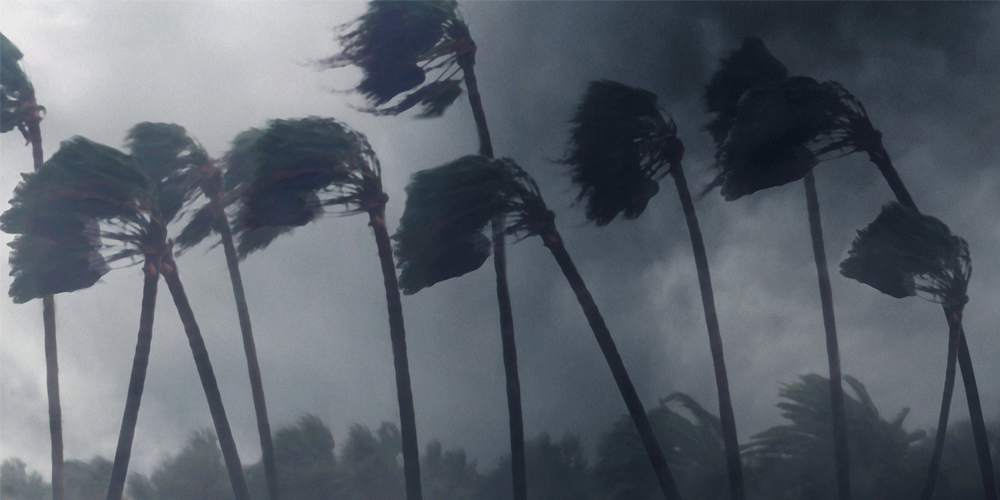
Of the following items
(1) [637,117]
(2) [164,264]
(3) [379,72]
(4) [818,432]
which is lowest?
(4) [818,432]

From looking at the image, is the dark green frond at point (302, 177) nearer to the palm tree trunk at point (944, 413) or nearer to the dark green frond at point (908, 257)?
the dark green frond at point (908, 257)

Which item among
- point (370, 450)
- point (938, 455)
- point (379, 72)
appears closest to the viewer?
point (938, 455)

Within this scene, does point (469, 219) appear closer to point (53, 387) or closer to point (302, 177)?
point (302, 177)

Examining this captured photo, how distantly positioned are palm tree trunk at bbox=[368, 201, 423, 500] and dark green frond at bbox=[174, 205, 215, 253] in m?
1.66

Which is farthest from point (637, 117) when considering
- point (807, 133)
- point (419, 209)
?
point (419, 209)

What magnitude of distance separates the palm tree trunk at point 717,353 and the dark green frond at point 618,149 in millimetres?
400

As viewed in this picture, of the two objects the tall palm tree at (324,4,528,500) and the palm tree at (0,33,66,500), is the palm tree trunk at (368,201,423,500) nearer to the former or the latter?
the tall palm tree at (324,4,528,500)

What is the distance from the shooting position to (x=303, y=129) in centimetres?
585

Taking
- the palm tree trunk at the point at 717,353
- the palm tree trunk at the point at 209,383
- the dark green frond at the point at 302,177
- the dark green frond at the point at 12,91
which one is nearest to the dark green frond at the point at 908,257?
the palm tree trunk at the point at 717,353

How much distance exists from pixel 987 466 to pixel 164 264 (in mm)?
7702

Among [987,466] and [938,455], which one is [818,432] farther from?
[987,466]

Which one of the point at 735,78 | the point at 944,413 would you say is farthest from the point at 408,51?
the point at 944,413

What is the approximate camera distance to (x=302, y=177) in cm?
577

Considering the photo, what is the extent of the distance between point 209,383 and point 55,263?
1.90 m
